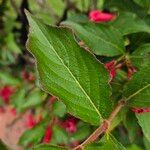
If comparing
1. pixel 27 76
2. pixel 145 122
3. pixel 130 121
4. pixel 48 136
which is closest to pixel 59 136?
pixel 48 136

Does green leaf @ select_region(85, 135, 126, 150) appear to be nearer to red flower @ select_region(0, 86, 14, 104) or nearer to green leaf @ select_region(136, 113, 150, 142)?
green leaf @ select_region(136, 113, 150, 142)

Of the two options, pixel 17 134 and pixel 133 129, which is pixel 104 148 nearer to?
pixel 133 129

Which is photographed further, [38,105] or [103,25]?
[38,105]

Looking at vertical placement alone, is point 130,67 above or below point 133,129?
Result: above

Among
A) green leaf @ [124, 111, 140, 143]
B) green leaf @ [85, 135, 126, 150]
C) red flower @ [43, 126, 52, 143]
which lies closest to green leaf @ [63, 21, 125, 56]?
green leaf @ [124, 111, 140, 143]

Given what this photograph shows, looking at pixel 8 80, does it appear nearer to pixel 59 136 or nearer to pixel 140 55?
pixel 59 136

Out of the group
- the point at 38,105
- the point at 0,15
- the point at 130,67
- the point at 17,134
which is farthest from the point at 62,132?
the point at 17,134
